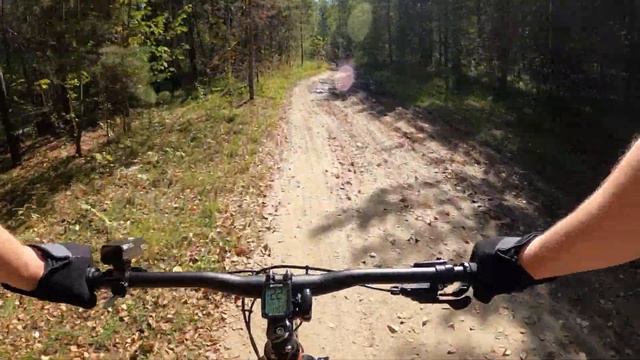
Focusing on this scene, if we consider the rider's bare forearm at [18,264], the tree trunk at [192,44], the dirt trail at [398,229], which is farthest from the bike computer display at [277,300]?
the tree trunk at [192,44]

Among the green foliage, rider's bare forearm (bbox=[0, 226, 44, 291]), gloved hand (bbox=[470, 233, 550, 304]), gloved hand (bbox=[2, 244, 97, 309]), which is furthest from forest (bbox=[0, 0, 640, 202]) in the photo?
rider's bare forearm (bbox=[0, 226, 44, 291])

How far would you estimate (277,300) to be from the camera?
5.49 ft

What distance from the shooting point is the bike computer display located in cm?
164

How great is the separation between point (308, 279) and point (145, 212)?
29.8ft

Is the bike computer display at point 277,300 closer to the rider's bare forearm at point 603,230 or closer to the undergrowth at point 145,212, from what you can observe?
the rider's bare forearm at point 603,230

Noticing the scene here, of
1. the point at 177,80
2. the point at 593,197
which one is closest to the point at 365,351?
the point at 593,197

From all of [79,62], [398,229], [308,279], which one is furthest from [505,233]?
[79,62]

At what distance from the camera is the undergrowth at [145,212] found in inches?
238

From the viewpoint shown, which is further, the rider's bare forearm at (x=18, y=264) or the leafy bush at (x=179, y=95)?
the leafy bush at (x=179, y=95)

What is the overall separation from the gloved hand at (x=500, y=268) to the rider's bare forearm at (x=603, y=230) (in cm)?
12

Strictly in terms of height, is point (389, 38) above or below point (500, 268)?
above

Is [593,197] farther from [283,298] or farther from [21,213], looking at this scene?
[21,213]

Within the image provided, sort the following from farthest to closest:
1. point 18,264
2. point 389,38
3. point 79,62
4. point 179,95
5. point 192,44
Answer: point 389,38, point 192,44, point 179,95, point 79,62, point 18,264

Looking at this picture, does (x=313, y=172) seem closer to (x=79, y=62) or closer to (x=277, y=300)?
(x=79, y=62)
